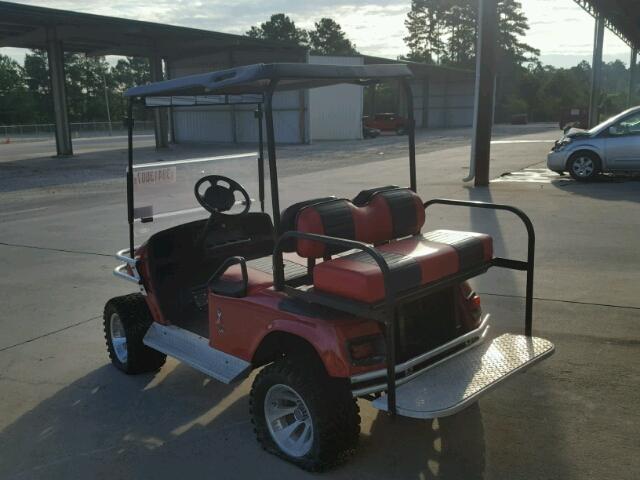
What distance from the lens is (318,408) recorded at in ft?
9.00

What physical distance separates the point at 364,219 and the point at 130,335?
1810mm

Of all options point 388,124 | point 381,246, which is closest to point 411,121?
point 381,246

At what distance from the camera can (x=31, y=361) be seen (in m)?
4.34

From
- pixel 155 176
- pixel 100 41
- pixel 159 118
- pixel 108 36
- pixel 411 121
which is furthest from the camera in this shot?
pixel 159 118

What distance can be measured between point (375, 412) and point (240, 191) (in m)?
1.83

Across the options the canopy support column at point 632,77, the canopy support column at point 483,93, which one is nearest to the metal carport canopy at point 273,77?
the canopy support column at point 483,93

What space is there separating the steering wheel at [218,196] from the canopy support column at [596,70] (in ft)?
81.3

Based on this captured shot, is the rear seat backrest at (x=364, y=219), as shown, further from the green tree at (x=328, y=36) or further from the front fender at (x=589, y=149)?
the green tree at (x=328, y=36)

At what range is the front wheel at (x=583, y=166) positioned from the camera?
1266 centimetres

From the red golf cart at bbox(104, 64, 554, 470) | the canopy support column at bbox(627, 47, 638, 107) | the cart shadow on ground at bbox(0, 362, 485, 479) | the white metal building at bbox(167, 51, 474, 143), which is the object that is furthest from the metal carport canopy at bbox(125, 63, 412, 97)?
the canopy support column at bbox(627, 47, 638, 107)

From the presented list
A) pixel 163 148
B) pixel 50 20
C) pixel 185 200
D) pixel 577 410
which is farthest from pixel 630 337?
pixel 163 148

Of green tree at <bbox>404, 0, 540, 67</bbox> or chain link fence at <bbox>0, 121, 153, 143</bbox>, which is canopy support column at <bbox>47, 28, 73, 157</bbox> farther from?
green tree at <bbox>404, 0, 540, 67</bbox>

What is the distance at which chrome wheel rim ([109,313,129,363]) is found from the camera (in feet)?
13.6

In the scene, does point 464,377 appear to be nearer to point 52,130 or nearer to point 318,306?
point 318,306
